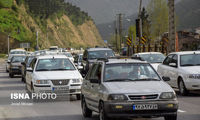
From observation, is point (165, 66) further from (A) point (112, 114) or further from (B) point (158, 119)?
(A) point (112, 114)

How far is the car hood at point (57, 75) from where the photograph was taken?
59.9 feet

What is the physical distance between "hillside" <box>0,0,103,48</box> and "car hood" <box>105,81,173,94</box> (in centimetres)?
9647

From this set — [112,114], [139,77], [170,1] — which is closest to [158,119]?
[139,77]

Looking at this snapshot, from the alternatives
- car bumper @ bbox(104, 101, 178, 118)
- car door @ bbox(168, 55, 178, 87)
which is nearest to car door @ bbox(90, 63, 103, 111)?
car bumper @ bbox(104, 101, 178, 118)

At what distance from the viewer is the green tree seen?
95.6m

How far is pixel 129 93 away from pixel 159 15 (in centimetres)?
8575

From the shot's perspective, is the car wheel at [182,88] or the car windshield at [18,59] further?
the car windshield at [18,59]

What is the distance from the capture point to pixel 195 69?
19.6 meters

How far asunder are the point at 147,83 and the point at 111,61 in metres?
1.30

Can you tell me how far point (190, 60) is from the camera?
2061cm

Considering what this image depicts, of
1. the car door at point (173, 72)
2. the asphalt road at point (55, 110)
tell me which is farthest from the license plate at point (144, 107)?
the car door at point (173, 72)

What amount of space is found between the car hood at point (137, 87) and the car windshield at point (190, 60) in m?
8.93

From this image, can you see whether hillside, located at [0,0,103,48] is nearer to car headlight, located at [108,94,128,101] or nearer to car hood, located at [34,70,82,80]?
car hood, located at [34,70,82,80]

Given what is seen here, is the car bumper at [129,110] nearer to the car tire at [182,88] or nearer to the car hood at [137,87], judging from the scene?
the car hood at [137,87]
